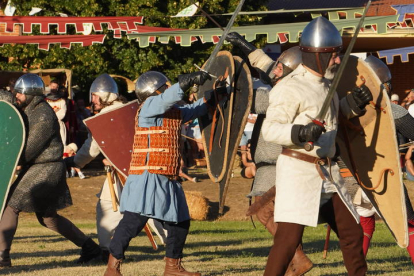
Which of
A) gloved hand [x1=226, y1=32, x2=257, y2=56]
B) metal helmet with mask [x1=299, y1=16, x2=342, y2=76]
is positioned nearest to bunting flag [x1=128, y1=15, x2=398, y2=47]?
gloved hand [x1=226, y1=32, x2=257, y2=56]

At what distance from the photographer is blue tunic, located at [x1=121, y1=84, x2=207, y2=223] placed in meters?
6.22

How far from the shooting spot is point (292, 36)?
1042 centimetres

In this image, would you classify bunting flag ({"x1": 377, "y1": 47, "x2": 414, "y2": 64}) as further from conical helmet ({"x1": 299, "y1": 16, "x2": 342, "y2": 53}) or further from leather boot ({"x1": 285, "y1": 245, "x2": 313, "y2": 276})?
conical helmet ({"x1": 299, "y1": 16, "x2": 342, "y2": 53})

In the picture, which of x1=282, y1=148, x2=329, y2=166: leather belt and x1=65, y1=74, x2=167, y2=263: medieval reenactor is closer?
x1=282, y1=148, x2=329, y2=166: leather belt

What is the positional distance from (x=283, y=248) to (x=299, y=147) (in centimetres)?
59

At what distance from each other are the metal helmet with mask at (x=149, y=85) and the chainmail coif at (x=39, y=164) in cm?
131

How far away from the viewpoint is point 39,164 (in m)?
7.63

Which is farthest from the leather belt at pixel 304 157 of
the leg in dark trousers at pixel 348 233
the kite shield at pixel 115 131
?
the kite shield at pixel 115 131

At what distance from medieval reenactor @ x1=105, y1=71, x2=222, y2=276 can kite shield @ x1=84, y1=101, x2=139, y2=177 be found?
885mm

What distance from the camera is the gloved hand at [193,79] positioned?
576 cm

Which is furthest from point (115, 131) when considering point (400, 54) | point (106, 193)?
point (400, 54)

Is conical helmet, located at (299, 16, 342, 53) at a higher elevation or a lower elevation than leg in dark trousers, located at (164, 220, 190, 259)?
higher

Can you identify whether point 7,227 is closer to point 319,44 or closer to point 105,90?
point 105,90

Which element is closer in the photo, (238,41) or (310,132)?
(310,132)
